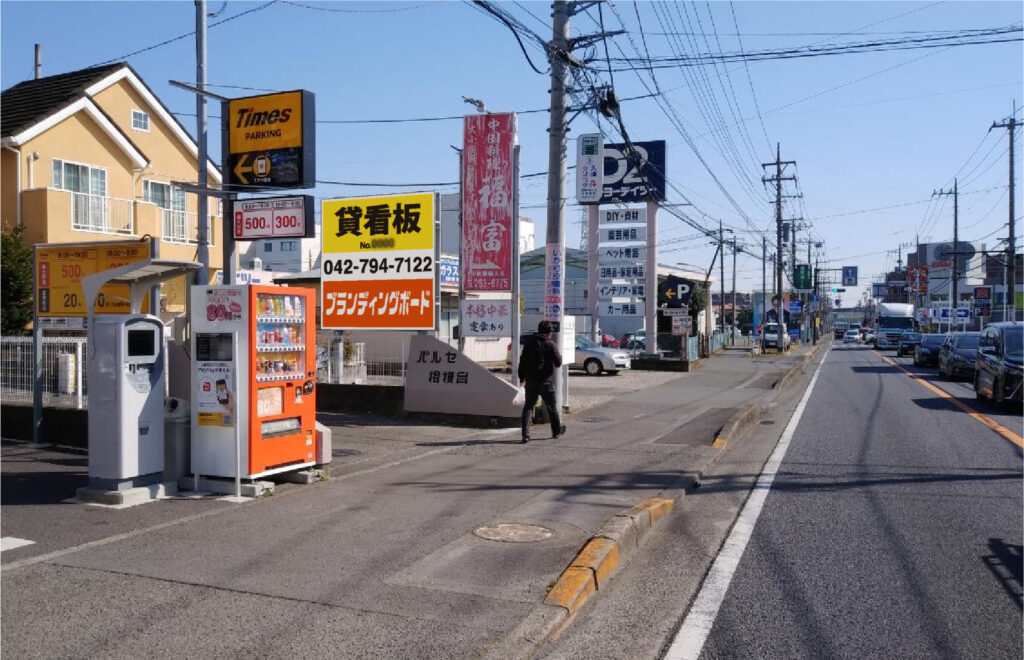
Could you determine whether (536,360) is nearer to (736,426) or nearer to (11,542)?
(736,426)

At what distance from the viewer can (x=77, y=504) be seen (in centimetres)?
796

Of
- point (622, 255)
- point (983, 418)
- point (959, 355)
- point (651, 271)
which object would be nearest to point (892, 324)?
point (622, 255)

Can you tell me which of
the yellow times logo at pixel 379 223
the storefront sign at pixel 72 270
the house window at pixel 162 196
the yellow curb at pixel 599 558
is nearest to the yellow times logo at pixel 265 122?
the storefront sign at pixel 72 270

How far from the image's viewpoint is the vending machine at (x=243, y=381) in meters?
8.34

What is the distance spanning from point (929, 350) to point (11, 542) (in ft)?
120

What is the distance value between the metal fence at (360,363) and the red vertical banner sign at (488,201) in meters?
1.94

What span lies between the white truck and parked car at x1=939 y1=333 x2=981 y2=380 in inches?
1426

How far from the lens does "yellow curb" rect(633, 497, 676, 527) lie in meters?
7.57

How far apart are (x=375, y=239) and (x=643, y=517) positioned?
9133mm

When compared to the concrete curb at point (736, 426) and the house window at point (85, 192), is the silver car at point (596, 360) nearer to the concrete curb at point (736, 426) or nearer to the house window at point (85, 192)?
the concrete curb at point (736, 426)

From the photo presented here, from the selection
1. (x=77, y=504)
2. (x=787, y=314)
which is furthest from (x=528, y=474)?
(x=787, y=314)

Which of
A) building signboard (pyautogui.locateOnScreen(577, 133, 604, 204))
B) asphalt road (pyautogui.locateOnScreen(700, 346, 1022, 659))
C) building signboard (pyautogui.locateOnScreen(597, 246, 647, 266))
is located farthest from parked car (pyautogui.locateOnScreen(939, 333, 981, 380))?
asphalt road (pyautogui.locateOnScreen(700, 346, 1022, 659))

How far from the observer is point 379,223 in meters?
15.0

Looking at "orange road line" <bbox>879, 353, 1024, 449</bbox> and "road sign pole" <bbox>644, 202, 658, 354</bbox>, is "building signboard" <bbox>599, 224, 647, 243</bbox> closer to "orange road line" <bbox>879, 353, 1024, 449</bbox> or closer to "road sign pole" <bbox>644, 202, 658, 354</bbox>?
"road sign pole" <bbox>644, 202, 658, 354</bbox>
